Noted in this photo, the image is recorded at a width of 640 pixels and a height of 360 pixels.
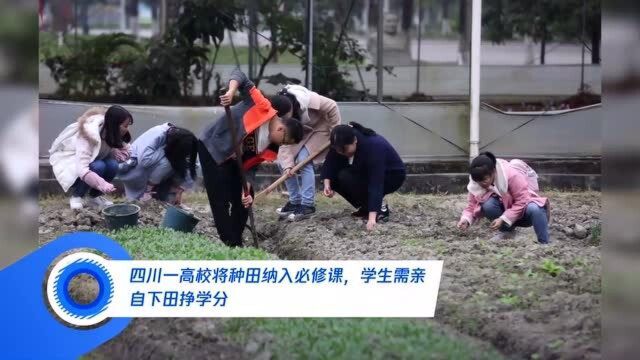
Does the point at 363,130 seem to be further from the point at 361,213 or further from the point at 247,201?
the point at 247,201

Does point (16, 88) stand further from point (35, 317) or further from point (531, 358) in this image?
point (531, 358)

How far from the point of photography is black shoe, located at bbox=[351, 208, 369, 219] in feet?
19.8

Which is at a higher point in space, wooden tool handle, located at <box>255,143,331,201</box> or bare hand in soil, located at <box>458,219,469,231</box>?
wooden tool handle, located at <box>255,143,331,201</box>

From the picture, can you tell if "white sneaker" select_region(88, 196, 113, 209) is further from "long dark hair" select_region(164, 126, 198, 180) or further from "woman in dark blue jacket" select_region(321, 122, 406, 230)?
"woman in dark blue jacket" select_region(321, 122, 406, 230)

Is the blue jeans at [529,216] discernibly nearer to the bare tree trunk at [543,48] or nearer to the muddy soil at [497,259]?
the muddy soil at [497,259]

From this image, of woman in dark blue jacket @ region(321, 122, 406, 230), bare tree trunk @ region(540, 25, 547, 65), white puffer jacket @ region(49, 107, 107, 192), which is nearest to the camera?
white puffer jacket @ region(49, 107, 107, 192)

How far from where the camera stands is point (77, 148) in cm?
539

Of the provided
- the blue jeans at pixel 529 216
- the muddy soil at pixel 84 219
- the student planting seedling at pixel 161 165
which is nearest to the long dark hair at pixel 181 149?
the student planting seedling at pixel 161 165

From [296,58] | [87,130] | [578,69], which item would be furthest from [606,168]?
[578,69]

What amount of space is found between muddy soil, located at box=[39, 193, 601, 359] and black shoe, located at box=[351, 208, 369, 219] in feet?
0.20

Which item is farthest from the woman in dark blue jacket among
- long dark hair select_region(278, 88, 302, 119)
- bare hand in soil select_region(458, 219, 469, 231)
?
bare hand in soil select_region(458, 219, 469, 231)

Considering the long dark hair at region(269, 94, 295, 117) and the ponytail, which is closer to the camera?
the long dark hair at region(269, 94, 295, 117)

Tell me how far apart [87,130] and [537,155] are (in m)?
2.45

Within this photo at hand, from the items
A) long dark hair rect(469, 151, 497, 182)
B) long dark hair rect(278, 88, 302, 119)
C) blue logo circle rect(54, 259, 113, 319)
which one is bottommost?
blue logo circle rect(54, 259, 113, 319)
